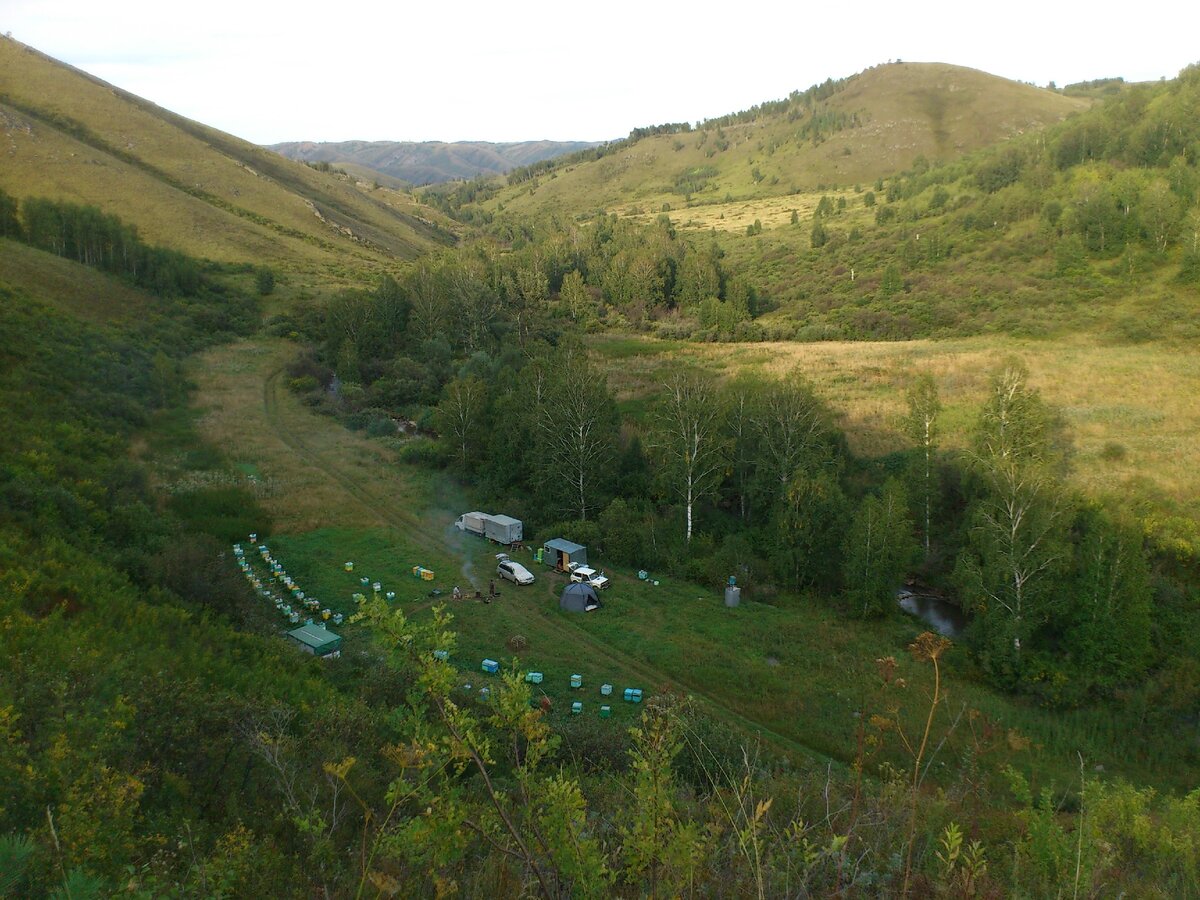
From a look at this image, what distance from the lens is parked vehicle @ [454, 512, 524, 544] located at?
2833 centimetres

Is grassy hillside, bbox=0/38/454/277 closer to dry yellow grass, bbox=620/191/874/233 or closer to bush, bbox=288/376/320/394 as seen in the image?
bush, bbox=288/376/320/394

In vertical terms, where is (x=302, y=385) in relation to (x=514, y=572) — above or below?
above

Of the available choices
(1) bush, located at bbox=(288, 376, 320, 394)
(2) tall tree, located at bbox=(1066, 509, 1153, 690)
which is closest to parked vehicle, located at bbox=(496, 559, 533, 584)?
(2) tall tree, located at bbox=(1066, 509, 1153, 690)

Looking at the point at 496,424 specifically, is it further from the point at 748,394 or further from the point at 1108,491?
the point at 1108,491

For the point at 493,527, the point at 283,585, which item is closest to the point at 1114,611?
the point at 493,527

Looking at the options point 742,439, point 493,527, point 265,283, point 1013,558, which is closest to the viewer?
point 1013,558

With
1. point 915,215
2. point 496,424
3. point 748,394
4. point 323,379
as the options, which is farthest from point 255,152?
point 748,394

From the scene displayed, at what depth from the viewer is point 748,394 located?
30.7 metres

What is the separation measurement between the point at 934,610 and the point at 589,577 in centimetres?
1289

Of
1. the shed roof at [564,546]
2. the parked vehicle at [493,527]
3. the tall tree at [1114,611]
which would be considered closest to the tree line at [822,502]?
the tall tree at [1114,611]

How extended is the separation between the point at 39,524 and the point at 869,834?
777 inches

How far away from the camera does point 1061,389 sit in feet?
122

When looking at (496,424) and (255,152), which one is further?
(255,152)

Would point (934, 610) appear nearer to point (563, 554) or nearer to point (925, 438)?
point (925, 438)
